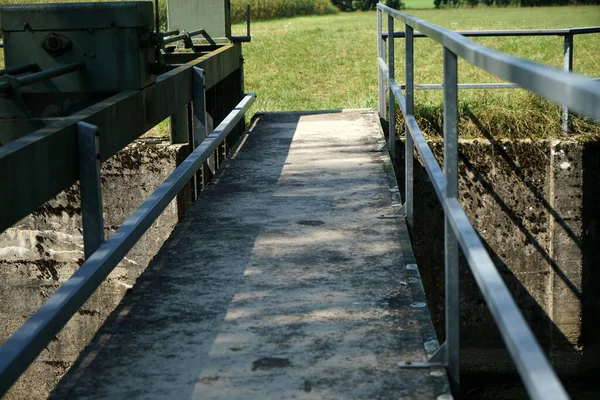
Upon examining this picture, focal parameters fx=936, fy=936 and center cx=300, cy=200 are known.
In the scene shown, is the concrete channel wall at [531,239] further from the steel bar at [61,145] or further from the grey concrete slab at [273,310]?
the steel bar at [61,145]

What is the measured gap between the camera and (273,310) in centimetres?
364

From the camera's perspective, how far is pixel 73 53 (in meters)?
4.76

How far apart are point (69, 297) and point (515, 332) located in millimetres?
1480

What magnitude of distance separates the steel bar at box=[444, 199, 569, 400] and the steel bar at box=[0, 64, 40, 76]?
106 inches

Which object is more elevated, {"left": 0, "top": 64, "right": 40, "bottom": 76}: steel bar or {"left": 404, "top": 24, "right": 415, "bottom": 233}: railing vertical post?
{"left": 0, "top": 64, "right": 40, "bottom": 76}: steel bar

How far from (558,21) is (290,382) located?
26.2m

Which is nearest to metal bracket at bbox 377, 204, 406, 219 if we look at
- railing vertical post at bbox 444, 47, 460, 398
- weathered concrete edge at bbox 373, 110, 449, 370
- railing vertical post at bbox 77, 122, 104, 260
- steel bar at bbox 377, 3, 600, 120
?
weathered concrete edge at bbox 373, 110, 449, 370

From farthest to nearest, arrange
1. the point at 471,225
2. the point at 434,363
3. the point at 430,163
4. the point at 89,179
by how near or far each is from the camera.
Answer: the point at 89,179, the point at 430,163, the point at 434,363, the point at 471,225

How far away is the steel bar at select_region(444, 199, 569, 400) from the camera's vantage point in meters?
1.61

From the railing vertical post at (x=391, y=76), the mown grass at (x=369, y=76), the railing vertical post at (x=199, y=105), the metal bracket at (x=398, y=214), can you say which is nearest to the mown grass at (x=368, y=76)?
the mown grass at (x=369, y=76)

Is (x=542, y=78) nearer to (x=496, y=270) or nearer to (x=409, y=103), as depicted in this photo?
(x=496, y=270)

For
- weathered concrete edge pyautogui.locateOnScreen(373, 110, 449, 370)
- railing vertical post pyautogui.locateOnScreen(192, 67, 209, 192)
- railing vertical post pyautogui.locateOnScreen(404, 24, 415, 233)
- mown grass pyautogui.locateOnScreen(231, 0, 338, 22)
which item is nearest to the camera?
weathered concrete edge pyautogui.locateOnScreen(373, 110, 449, 370)

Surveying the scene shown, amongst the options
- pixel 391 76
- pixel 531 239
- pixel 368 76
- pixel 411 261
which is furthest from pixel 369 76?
pixel 411 261

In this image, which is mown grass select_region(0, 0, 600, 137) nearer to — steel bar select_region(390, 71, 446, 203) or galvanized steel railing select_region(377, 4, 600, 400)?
steel bar select_region(390, 71, 446, 203)
